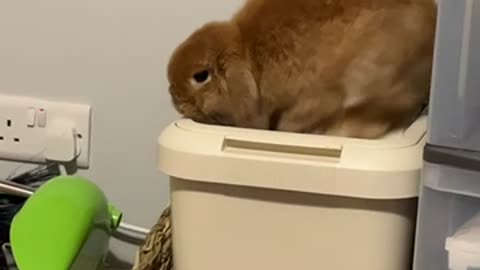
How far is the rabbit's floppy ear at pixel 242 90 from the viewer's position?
1038 mm

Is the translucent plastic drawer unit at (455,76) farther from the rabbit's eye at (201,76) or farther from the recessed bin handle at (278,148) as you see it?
the rabbit's eye at (201,76)

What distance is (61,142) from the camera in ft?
4.62

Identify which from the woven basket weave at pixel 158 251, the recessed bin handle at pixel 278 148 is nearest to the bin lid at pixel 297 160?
the recessed bin handle at pixel 278 148

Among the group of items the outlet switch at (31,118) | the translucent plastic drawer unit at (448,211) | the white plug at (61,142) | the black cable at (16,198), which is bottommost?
the black cable at (16,198)

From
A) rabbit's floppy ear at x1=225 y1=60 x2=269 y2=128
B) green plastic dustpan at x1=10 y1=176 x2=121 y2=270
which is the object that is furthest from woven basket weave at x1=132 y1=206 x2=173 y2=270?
rabbit's floppy ear at x1=225 y1=60 x2=269 y2=128

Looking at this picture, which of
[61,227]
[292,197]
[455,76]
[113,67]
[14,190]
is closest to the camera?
[455,76]

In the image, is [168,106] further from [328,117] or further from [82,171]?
[328,117]

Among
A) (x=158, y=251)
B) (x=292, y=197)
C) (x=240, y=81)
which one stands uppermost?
(x=240, y=81)

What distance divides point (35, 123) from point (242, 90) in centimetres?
48

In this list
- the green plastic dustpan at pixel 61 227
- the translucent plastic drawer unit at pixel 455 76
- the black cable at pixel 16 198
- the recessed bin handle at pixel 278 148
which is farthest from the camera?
the black cable at pixel 16 198

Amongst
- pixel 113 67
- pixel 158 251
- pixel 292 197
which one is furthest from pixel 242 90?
pixel 113 67

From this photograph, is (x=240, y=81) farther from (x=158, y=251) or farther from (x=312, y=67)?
(x=158, y=251)

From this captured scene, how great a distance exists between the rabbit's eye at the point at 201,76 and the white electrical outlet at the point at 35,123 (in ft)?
1.25

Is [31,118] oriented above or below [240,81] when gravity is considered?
below
